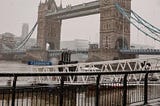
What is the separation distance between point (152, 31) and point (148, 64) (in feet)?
157

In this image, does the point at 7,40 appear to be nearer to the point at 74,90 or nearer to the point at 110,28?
the point at 110,28

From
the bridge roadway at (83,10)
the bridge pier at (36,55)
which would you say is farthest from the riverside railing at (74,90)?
the bridge roadway at (83,10)

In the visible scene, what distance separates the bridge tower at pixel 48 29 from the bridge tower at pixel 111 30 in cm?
2868

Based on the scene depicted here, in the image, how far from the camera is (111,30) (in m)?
80.8

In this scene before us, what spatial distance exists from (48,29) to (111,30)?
116 feet

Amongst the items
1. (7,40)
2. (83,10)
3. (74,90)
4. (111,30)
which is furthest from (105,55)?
(74,90)

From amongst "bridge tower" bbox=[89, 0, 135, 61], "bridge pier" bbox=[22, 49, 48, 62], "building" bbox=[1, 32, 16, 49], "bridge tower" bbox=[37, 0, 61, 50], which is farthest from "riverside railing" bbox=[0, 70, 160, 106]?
"building" bbox=[1, 32, 16, 49]

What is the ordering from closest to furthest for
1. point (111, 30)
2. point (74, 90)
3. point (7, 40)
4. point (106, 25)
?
point (74, 90), point (111, 30), point (106, 25), point (7, 40)

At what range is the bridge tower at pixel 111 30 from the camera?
76.4 metres

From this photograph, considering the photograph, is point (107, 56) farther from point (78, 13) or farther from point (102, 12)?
point (78, 13)

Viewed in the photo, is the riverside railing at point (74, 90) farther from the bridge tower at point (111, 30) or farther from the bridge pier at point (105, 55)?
the bridge tower at point (111, 30)

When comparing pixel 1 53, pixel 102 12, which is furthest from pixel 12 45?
pixel 102 12

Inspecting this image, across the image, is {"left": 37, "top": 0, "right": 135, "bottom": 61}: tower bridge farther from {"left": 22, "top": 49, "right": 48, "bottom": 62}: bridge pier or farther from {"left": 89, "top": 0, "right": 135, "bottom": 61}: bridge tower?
{"left": 22, "top": 49, "right": 48, "bottom": 62}: bridge pier

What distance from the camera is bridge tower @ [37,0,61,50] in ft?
356
